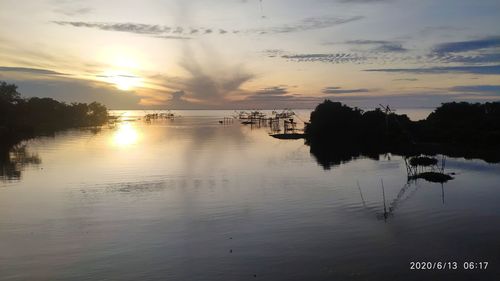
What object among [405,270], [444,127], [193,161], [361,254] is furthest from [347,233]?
[444,127]

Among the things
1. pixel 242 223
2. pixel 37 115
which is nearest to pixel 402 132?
pixel 242 223

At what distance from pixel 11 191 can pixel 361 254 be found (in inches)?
1340

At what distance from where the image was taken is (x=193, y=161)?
61719mm

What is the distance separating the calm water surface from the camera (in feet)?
67.3

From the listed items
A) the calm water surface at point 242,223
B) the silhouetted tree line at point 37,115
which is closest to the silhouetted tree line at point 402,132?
the calm water surface at point 242,223

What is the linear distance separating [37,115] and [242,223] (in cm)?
14199

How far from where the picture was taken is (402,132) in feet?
278

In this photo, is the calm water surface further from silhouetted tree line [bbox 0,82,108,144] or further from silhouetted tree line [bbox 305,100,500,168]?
silhouetted tree line [bbox 0,82,108,144]

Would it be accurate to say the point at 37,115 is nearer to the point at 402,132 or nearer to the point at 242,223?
the point at 402,132

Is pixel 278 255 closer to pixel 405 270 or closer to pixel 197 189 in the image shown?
pixel 405 270

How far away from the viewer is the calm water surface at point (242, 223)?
20.5m

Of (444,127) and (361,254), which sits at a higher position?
(444,127)

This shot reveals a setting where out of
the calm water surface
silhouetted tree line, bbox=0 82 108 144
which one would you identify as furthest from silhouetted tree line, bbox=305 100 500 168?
silhouetted tree line, bbox=0 82 108 144

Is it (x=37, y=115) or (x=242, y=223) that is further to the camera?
(x=37, y=115)
